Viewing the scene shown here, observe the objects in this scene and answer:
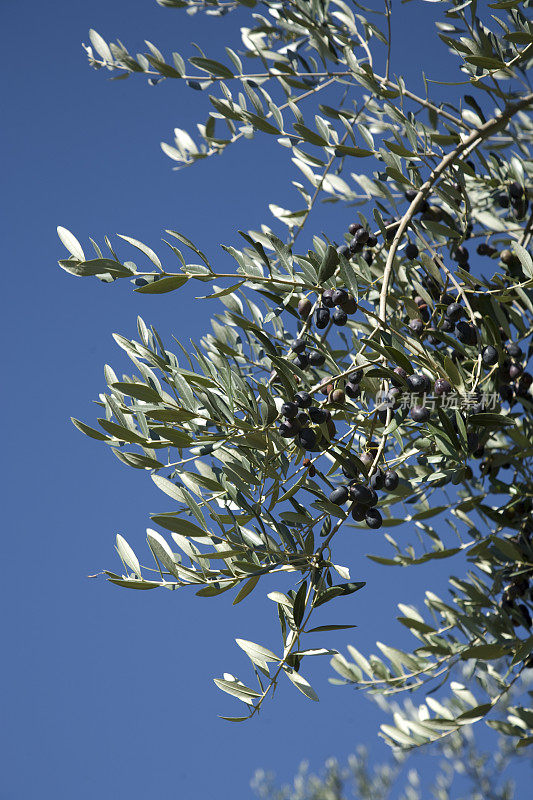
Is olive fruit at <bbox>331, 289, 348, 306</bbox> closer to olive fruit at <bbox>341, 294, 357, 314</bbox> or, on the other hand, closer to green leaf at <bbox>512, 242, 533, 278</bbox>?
olive fruit at <bbox>341, 294, 357, 314</bbox>

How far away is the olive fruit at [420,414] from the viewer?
3.49ft

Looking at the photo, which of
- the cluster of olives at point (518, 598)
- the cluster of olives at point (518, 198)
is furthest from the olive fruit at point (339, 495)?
the cluster of olives at point (518, 198)

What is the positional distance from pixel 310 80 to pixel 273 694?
121cm

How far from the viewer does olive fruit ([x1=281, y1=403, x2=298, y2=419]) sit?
0.98m

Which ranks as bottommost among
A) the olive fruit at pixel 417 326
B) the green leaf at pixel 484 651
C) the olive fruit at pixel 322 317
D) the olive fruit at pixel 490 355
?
the green leaf at pixel 484 651

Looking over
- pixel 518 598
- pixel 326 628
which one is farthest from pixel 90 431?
pixel 518 598

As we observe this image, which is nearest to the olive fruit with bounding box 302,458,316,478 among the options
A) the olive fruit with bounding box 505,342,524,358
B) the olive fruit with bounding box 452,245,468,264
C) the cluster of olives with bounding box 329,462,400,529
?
the cluster of olives with bounding box 329,462,400,529

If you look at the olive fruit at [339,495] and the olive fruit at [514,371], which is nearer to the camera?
the olive fruit at [339,495]

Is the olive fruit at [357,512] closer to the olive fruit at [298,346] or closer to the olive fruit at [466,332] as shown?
the olive fruit at [298,346]

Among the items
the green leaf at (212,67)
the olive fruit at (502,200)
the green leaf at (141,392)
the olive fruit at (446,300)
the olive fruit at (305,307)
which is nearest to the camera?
the green leaf at (141,392)

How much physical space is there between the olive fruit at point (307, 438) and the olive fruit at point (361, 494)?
0.28 ft

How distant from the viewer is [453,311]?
1278mm

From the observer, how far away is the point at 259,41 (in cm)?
187

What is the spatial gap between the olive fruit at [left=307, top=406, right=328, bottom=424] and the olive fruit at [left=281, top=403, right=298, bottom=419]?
0.03 meters
